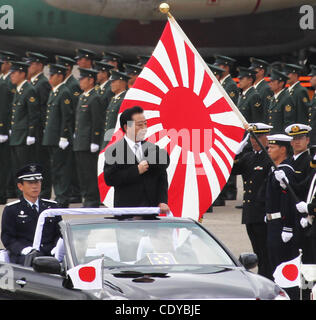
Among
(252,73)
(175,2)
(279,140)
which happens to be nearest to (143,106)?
(279,140)

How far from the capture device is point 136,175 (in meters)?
9.09

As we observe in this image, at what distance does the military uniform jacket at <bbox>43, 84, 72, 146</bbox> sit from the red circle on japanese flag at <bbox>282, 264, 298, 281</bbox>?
8.91 m

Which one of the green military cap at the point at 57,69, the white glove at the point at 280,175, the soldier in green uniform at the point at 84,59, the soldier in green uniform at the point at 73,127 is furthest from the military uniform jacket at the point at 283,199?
the soldier in green uniform at the point at 84,59

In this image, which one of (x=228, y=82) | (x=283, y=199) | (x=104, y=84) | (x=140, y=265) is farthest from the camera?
(x=104, y=84)

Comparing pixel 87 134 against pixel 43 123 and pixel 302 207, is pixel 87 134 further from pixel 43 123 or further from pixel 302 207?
pixel 302 207

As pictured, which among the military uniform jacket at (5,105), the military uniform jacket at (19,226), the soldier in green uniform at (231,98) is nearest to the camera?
the military uniform jacket at (19,226)

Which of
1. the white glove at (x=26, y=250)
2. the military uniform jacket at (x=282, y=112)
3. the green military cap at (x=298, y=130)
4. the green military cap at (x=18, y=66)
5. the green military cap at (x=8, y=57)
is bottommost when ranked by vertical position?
the white glove at (x=26, y=250)

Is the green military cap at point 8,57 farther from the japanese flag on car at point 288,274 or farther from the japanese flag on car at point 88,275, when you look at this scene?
the japanese flag on car at point 88,275

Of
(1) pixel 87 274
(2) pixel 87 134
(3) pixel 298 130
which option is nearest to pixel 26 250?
(1) pixel 87 274

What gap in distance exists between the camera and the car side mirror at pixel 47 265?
22.9 feet

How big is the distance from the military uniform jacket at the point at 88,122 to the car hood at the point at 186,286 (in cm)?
877

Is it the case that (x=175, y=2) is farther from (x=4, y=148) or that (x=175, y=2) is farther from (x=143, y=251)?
(x=143, y=251)

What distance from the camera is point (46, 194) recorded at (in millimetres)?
16344

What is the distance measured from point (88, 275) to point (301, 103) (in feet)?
28.0
